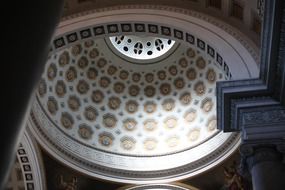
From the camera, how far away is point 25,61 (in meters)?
1.23

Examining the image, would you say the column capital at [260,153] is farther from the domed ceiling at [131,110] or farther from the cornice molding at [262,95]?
the domed ceiling at [131,110]

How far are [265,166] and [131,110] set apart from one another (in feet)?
34.2

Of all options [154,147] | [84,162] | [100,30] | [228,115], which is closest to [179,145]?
[154,147]

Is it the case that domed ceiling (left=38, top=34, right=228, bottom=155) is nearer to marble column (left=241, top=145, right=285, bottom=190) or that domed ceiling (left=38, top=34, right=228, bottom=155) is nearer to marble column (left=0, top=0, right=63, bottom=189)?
marble column (left=241, top=145, right=285, bottom=190)

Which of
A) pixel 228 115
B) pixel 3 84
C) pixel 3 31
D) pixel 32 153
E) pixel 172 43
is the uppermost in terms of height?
pixel 172 43

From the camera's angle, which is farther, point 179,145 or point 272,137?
point 179,145

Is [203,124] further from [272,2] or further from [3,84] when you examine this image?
[3,84]

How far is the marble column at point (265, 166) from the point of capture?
6184 mm

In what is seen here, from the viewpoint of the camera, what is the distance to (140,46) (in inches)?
656

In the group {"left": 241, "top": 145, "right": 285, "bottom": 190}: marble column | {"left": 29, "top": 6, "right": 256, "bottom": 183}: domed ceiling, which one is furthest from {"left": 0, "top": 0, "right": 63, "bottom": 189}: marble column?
{"left": 29, "top": 6, "right": 256, "bottom": 183}: domed ceiling

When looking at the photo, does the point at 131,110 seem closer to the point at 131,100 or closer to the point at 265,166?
the point at 131,100

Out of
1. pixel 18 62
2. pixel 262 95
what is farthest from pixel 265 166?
pixel 18 62

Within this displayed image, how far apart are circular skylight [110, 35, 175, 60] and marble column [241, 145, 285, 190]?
1003cm

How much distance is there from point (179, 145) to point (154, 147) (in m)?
0.90
